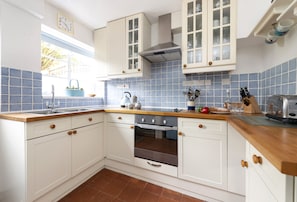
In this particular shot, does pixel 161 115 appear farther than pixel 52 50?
No

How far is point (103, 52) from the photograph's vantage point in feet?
8.12

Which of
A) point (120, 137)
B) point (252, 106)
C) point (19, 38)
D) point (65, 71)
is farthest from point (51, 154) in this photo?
point (252, 106)

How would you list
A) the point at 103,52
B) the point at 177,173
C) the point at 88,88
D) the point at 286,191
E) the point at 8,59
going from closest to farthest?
1. the point at 286,191
2. the point at 8,59
3. the point at 177,173
4. the point at 103,52
5. the point at 88,88

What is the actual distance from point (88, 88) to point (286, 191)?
9.49ft

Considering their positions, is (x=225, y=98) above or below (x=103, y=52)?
below

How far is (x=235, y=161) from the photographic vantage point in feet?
4.30

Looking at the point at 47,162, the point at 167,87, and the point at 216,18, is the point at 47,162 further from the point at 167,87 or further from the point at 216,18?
the point at 216,18

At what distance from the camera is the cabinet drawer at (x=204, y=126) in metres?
1.35

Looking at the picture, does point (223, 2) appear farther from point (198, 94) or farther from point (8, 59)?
point (8, 59)

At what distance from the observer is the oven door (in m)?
1.59

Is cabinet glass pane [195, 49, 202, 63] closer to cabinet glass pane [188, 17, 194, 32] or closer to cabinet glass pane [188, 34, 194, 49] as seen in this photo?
cabinet glass pane [188, 34, 194, 49]

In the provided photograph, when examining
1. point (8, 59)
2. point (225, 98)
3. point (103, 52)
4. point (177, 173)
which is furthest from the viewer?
point (103, 52)

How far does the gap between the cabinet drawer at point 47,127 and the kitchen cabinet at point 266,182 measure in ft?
5.38

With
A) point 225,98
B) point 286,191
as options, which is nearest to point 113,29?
point 225,98
